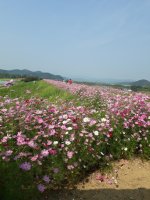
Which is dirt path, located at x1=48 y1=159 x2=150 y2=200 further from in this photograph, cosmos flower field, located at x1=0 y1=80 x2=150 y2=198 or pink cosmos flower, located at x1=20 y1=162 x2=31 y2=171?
pink cosmos flower, located at x1=20 y1=162 x2=31 y2=171

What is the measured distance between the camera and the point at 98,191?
16.8ft

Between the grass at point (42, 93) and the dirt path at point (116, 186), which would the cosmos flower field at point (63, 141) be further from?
the grass at point (42, 93)

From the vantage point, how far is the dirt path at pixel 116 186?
4.89 meters

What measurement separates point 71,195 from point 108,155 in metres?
1.67

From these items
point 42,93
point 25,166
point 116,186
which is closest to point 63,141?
point 116,186

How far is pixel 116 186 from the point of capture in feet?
17.5

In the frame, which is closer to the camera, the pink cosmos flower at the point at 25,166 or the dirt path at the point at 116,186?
the pink cosmos flower at the point at 25,166

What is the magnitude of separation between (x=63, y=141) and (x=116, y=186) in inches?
47.5

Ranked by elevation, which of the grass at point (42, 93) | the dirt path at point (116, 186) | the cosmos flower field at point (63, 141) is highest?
the cosmos flower field at point (63, 141)

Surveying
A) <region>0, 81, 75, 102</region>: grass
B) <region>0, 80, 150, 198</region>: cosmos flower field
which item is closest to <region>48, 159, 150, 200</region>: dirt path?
<region>0, 80, 150, 198</region>: cosmos flower field

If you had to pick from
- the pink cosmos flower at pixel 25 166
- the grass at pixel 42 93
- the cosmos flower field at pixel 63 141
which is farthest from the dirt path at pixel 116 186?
the grass at pixel 42 93

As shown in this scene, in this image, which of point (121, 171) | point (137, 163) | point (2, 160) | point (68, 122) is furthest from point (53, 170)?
point (137, 163)

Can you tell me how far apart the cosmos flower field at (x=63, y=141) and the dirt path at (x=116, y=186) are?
20cm

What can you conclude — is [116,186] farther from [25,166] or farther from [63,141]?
[25,166]
